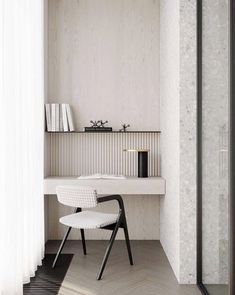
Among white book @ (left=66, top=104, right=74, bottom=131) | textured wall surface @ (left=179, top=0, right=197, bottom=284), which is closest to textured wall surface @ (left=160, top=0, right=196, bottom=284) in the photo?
textured wall surface @ (left=179, top=0, right=197, bottom=284)

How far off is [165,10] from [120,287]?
267 cm

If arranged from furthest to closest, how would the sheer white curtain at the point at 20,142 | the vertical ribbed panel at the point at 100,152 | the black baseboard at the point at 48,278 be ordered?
1. the vertical ribbed panel at the point at 100,152
2. the black baseboard at the point at 48,278
3. the sheer white curtain at the point at 20,142

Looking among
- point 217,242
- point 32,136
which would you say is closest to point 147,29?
point 32,136

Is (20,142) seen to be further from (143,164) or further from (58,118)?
(143,164)

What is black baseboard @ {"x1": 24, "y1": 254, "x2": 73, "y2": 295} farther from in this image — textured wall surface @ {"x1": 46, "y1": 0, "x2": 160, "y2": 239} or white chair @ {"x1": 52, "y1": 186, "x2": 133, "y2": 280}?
textured wall surface @ {"x1": 46, "y1": 0, "x2": 160, "y2": 239}

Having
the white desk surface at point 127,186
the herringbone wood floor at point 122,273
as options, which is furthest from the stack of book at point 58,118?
the herringbone wood floor at point 122,273

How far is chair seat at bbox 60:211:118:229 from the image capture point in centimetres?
317

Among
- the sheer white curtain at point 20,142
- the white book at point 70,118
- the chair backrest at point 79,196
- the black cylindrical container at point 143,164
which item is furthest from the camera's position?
the white book at point 70,118

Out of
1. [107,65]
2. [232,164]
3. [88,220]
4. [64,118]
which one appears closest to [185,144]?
[232,164]

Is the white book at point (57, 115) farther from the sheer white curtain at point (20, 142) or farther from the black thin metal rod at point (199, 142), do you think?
the black thin metal rod at point (199, 142)

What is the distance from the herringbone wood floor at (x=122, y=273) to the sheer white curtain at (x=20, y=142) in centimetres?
37

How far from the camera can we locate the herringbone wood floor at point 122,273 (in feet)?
9.39

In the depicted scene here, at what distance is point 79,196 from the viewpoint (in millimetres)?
3207

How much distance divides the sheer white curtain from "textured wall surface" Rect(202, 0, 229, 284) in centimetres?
132
